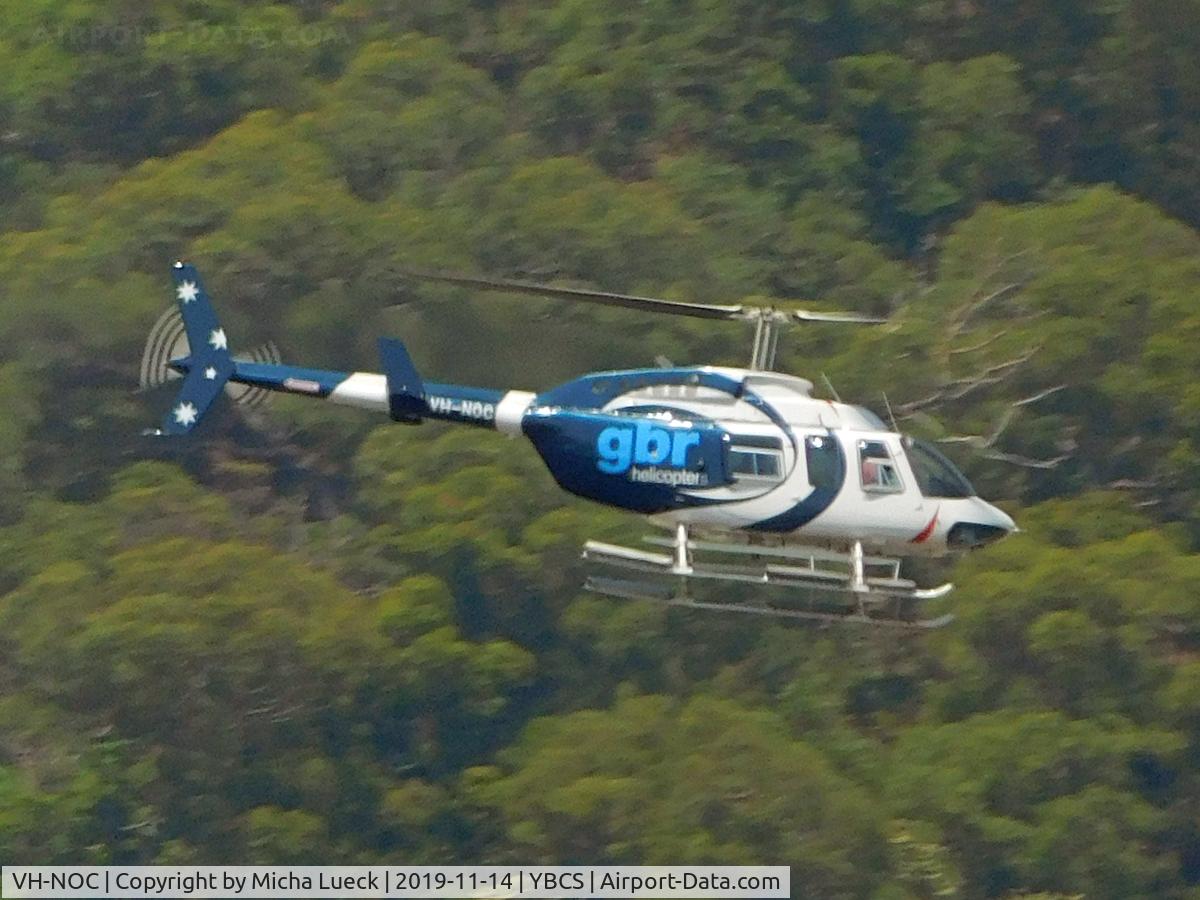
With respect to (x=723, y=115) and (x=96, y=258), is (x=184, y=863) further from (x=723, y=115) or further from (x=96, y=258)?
(x=723, y=115)

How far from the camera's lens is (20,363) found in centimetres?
3041

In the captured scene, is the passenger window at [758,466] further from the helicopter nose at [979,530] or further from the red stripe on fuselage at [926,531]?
the helicopter nose at [979,530]

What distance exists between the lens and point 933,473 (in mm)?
17094

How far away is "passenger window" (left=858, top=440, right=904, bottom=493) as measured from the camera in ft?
55.4

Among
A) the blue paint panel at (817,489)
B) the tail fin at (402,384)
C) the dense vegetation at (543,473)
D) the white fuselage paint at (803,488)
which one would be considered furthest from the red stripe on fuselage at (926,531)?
the dense vegetation at (543,473)

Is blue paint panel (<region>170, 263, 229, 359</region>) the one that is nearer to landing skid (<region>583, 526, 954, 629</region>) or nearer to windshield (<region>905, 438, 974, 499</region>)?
landing skid (<region>583, 526, 954, 629</region>)

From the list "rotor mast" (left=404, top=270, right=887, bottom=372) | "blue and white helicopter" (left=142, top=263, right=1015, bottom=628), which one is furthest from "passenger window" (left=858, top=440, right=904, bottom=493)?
"rotor mast" (left=404, top=270, right=887, bottom=372)

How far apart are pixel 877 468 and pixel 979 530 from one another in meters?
0.84

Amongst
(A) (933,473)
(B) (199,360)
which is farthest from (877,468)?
(B) (199,360)

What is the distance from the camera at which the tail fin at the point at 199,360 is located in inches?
711

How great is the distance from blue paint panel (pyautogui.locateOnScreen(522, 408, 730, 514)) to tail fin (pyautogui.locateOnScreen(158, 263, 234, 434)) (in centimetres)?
252

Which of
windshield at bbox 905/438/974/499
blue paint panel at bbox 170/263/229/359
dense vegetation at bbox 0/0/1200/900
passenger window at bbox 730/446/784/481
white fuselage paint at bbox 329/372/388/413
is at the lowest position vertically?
dense vegetation at bbox 0/0/1200/900

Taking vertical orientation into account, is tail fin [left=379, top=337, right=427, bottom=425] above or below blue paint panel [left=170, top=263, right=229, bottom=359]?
below

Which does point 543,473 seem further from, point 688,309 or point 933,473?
point 688,309
